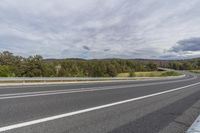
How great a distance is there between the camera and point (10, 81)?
23.5m

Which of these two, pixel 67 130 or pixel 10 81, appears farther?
pixel 10 81

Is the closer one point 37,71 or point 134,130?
point 134,130

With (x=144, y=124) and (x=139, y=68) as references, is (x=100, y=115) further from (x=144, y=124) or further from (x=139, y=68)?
(x=139, y=68)

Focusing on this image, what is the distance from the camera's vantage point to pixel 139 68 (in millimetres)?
160500

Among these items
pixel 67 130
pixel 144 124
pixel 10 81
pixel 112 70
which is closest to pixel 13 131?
pixel 67 130

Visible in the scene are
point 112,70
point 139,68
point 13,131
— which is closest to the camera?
point 13,131

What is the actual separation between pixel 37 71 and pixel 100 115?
67.3 metres

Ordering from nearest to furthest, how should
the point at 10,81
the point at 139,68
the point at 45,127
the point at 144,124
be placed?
the point at 45,127
the point at 144,124
the point at 10,81
the point at 139,68

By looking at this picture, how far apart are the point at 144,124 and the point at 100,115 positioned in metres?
1.48

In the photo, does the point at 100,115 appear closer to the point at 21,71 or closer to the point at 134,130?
the point at 134,130

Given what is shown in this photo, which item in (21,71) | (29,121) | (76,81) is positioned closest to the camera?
(29,121)

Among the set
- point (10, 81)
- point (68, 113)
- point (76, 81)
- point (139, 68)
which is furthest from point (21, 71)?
point (139, 68)

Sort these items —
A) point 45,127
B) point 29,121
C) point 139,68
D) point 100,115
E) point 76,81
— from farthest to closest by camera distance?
point 139,68
point 76,81
point 100,115
point 29,121
point 45,127

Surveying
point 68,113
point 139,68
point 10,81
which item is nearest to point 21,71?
point 10,81
